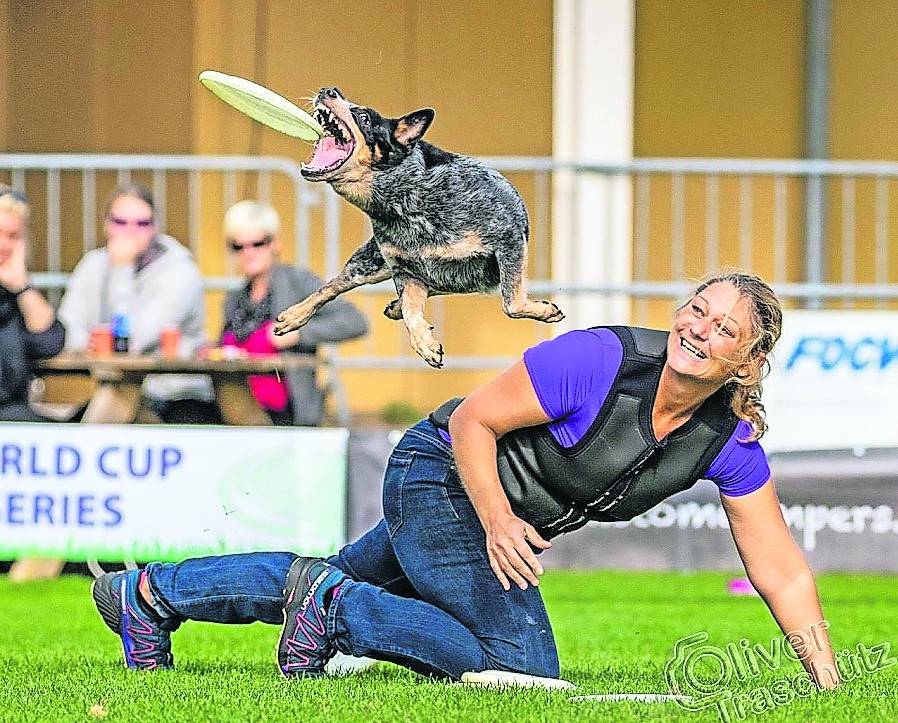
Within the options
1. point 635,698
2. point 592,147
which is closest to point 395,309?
point 635,698

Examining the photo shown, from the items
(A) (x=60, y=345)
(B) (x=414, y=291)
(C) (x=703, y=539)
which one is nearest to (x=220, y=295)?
(A) (x=60, y=345)

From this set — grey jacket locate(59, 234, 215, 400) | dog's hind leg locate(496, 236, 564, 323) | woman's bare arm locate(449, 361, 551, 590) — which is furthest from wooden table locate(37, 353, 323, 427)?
dog's hind leg locate(496, 236, 564, 323)

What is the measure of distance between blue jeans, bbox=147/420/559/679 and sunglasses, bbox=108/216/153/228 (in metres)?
3.51

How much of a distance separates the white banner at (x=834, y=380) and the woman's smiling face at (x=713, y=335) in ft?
12.5

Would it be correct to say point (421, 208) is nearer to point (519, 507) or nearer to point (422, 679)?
point (519, 507)

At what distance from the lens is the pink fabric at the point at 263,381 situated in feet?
23.0

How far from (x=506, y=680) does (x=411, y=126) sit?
1657 millimetres

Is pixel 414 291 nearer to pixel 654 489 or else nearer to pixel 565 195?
pixel 654 489

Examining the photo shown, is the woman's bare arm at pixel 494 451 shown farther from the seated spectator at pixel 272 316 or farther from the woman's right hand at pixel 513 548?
the seated spectator at pixel 272 316

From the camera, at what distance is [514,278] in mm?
2979

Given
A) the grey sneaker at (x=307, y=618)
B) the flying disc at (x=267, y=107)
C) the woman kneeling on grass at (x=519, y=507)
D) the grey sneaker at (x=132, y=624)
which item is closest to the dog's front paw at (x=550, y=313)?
the flying disc at (x=267, y=107)

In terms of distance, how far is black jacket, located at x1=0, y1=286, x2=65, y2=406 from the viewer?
7027 millimetres

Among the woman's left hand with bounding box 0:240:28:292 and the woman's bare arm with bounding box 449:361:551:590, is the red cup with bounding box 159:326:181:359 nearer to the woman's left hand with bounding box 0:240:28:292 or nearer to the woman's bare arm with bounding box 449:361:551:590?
the woman's left hand with bounding box 0:240:28:292

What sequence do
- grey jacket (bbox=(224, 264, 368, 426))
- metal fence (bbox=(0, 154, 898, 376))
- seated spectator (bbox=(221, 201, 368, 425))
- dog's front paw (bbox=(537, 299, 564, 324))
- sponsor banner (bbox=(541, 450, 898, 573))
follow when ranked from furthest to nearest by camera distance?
metal fence (bbox=(0, 154, 898, 376)) < sponsor banner (bbox=(541, 450, 898, 573)) < seated spectator (bbox=(221, 201, 368, 425)) < grey jacket (bbox=(224, 264, 368, 426)) < dog's front paw (bbox=(537, 299, 564, 324))
